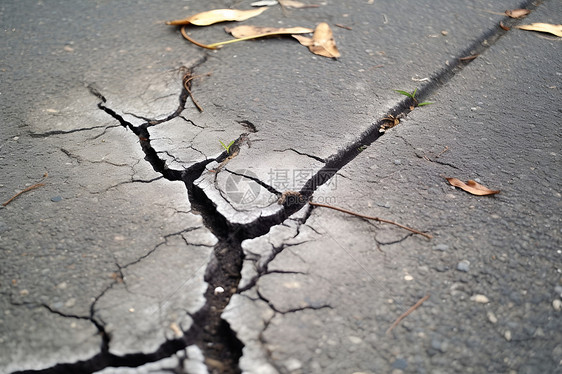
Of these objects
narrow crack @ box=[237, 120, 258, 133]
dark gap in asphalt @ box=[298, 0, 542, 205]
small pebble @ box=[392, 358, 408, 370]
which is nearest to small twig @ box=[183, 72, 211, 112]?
narrow crack @ box=[237, 120, 258, 133]

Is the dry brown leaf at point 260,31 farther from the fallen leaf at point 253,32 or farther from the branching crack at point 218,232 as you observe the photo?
the branching crack at point 218,232

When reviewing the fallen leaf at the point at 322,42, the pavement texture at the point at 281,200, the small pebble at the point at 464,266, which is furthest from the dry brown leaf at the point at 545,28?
the small pebble at the point at 464,266

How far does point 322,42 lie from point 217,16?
2.21 feet

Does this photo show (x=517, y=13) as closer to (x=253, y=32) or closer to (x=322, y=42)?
(x=322, y=42)

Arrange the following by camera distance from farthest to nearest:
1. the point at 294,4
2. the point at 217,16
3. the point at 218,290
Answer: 1. the point at 294,4
2. the point at 217,16
3. the point at 218,290

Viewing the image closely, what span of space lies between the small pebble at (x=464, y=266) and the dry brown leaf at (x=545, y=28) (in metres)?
1.83

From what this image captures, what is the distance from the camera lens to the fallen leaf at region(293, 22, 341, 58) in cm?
244

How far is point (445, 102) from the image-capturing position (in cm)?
214

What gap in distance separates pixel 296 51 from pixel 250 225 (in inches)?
48.2

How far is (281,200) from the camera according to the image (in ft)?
5.47

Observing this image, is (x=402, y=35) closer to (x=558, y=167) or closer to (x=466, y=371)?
(x=558, y=167)

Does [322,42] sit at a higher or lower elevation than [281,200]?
higher

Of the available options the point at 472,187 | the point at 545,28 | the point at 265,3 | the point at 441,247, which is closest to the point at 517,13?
the point at 545,28

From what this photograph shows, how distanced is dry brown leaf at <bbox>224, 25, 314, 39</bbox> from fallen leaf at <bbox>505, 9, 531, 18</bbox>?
1.18 meters
